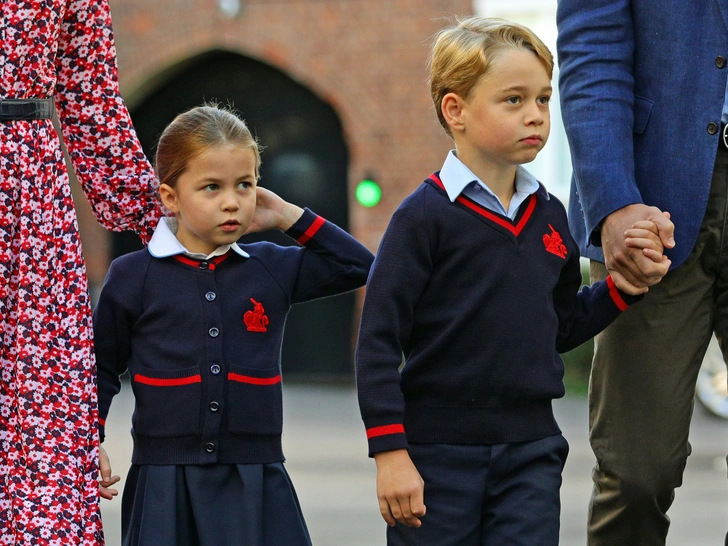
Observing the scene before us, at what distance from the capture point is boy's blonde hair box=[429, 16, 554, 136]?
9.66 ft

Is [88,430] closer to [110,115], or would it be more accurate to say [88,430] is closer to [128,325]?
[128,325]

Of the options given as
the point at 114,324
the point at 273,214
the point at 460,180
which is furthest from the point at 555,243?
the point at 114,324

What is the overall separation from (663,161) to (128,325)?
140 cm

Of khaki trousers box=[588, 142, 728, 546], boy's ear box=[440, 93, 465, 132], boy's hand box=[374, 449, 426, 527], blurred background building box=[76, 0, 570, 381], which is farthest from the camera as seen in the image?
blurred background building box=[76, 0, 570, 381]

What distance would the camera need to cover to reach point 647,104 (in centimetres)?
317

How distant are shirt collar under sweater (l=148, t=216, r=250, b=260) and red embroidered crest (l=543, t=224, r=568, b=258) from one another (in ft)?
2.50

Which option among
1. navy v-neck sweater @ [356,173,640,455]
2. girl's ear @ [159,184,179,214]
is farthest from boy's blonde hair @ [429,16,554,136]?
girl's ear @ [159,184,179,214]

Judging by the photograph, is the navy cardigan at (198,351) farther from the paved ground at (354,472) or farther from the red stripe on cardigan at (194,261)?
the paved ground at (354,472)

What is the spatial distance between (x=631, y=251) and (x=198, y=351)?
107 centimetres

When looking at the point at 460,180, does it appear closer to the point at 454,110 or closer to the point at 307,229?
the point at 454,110

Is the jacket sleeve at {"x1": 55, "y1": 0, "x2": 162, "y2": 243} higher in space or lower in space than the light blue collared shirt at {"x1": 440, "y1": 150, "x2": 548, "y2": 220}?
higher

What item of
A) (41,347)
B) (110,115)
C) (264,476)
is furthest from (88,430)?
(110,115)

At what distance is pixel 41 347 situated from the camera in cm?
311

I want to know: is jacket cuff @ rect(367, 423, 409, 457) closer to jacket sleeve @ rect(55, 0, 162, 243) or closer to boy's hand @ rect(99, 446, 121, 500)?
boy's hand @ rect(99, 446, 121, 500)
